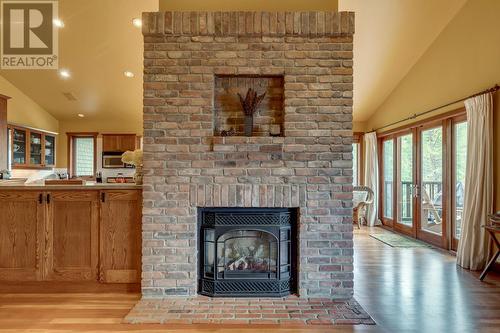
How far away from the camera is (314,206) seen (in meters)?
2.92

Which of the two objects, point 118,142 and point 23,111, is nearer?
point 23,111

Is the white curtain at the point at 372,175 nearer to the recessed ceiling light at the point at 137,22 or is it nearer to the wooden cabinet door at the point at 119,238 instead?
the recessed ceiling light at the point at 137,22

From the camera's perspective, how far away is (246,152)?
2893 mm

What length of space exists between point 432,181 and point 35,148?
7910 mm

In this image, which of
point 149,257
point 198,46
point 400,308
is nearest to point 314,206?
point 400,308

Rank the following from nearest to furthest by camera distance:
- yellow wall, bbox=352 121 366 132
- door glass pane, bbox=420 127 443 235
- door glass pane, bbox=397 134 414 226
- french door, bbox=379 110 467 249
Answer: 1. french door, bbox=379 110 467 249
2. door glass pane, bbox=420 127 443 235
3. door glass pane, bbox=397 134 414 226
4. yellow wall, bbox=352 121 366 132

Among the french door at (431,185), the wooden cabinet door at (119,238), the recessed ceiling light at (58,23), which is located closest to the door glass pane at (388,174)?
the french door at (431,185)

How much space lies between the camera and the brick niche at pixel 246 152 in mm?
2895

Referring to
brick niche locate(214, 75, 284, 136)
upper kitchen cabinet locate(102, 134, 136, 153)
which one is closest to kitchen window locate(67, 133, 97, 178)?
upper kitchen cabinet locate(102, 134, 136, 153)

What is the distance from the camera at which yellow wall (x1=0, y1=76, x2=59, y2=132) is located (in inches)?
256

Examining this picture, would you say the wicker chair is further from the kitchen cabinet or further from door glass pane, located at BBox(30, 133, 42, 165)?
door glass pane, located at BBox(30, 133, 42, 165)

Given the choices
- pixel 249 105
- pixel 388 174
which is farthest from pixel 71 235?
pixel 388 174

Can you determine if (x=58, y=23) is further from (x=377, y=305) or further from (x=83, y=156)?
(x=377, y=305)

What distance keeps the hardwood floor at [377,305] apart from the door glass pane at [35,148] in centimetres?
480
